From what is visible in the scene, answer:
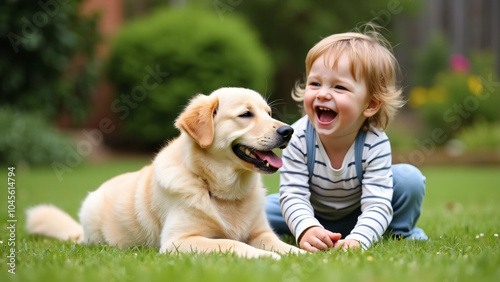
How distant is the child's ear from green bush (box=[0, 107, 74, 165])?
Result: 834 centimetres

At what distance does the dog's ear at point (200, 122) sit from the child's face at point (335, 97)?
2.05 ft

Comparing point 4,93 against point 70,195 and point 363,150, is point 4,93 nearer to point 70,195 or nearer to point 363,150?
point 70,195

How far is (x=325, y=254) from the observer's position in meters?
2.64

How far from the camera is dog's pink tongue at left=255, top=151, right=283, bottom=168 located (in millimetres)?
3029

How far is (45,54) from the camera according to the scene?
11.0m

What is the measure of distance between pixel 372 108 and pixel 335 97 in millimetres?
324

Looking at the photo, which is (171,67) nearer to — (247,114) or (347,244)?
(247,114)

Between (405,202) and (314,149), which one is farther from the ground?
(314,149)

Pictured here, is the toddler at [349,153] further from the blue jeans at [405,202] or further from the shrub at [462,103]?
the shrub at [462,103]

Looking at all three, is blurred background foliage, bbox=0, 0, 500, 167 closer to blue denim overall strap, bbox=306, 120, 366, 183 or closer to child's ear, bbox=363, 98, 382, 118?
blue denim overall strap, bbox=306, 120, 366, 183

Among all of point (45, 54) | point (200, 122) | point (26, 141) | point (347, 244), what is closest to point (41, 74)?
point (45, 54)

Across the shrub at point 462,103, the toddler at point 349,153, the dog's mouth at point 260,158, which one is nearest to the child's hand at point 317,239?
the toddler at point 349,153

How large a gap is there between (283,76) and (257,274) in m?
19.5

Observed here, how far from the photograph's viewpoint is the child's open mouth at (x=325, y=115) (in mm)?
3273
